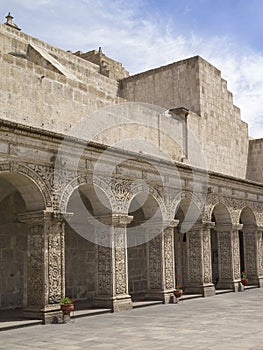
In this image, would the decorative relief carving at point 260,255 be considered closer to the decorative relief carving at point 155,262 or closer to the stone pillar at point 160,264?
the stone pillar at point 160,264

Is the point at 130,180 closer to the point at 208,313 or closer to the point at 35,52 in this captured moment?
the point at 208,313

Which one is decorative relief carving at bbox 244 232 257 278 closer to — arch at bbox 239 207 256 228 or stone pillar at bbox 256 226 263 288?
stone pillar at bbox 256 226 263 288

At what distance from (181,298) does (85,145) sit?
6.13 m

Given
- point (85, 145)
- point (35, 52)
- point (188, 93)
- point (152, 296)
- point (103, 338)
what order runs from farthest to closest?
point (188, 93) < point (35, 52) < point (152, 296) < point (85, 145) < point (103, 338)

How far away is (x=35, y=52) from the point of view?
1661cm

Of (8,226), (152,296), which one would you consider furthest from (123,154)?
(152,296)

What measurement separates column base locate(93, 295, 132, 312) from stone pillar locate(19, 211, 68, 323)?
184 centimetres

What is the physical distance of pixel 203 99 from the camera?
21.4 metres

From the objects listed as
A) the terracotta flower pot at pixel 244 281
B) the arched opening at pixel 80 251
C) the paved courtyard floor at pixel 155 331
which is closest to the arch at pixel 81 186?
the arched opening at pixel 80 251

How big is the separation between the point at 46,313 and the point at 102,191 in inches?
133

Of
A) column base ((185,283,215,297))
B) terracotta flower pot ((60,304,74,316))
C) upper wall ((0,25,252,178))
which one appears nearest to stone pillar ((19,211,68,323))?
terracotta flower pot ((60,304,74,316))

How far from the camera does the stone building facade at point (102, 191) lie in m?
10.9

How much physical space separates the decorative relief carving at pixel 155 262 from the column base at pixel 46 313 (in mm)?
4448

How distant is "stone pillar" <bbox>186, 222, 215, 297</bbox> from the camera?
16156 millimetres
